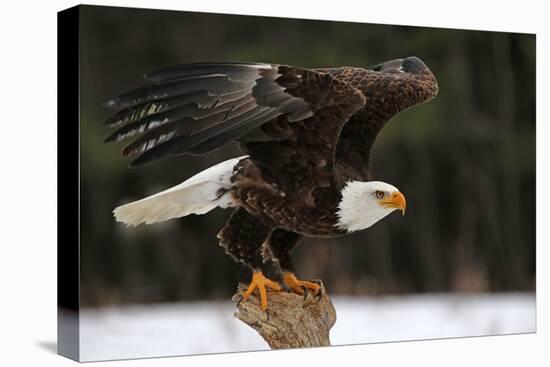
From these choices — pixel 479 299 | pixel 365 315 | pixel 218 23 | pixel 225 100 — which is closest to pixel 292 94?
pixel 225 100

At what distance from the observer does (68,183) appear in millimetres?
6332

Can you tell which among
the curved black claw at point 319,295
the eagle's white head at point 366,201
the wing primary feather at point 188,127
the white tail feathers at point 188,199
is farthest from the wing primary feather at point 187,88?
the curved black claw at point 319,295

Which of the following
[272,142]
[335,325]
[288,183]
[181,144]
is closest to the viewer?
[181,144]

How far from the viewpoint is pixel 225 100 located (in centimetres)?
593

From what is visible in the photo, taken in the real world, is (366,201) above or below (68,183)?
below

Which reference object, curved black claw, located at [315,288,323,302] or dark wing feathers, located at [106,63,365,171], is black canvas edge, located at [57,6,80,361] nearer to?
dark wing feathers, located at [106,63,365,171]

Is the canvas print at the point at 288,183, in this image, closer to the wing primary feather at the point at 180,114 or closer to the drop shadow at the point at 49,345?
the wing primary feather at the point at 180,114

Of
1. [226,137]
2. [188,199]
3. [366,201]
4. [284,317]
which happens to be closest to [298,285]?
[284,317]

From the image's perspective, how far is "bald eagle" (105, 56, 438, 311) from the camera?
5.90 metres

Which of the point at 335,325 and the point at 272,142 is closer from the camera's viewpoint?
the point at 272,142

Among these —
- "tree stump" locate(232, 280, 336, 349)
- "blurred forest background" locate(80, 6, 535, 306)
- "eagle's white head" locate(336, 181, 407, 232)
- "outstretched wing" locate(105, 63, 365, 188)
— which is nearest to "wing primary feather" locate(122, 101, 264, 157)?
"outstretched wing" locate(105, 63, 365, 188)

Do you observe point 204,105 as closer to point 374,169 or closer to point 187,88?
point 187,88

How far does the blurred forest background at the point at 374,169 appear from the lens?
20.8 ft

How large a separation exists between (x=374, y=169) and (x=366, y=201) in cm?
66
